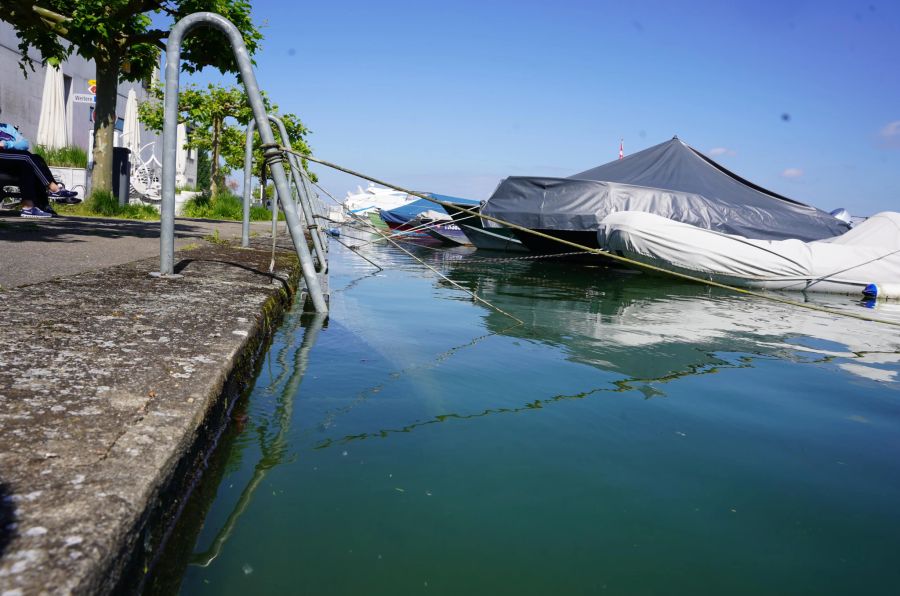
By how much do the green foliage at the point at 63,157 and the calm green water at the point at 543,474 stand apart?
49.2ft

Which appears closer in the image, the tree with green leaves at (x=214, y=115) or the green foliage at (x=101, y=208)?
the green foliage at (x=101, y=208)

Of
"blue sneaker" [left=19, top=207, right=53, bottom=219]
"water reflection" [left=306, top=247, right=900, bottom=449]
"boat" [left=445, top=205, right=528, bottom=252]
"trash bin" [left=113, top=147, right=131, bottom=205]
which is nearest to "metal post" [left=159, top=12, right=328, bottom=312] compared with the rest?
"water reflection" [left=306, top=247, right=900, bottom=449]

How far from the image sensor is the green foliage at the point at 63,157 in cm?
1572

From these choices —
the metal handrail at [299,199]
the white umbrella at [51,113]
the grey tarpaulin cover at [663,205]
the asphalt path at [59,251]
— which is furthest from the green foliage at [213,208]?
the metal handrail at [299,199]

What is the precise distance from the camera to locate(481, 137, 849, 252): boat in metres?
11.7

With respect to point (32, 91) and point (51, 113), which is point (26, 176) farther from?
point (32, 91)

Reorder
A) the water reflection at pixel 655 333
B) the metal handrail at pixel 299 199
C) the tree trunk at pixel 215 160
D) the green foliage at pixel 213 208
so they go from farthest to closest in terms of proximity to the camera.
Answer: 1. the tree trunk at pixel 215 160
2. the green foliage at pixel 213 208
3. the metal handrail at pixel 299 199
4. the water reflection at pixel 655 333

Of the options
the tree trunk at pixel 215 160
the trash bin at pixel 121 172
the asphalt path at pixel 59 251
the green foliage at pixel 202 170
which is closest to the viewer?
the asphalt path at pixel 59 251

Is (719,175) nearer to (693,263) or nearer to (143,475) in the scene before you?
(693,263)

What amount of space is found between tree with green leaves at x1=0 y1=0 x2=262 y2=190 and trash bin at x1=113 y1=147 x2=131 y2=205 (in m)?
2.09

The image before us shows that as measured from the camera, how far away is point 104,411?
1388mm

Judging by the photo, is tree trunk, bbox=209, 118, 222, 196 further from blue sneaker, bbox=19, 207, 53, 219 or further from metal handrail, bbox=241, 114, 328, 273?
metal handrail, bbox=241, 114, 328, 273

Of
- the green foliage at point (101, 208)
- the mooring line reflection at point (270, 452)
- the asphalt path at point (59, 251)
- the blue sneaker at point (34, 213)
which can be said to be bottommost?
the mooring line reflection at point (270, 452)

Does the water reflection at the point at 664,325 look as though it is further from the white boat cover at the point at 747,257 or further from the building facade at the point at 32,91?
the building facade at the point at 32,91
